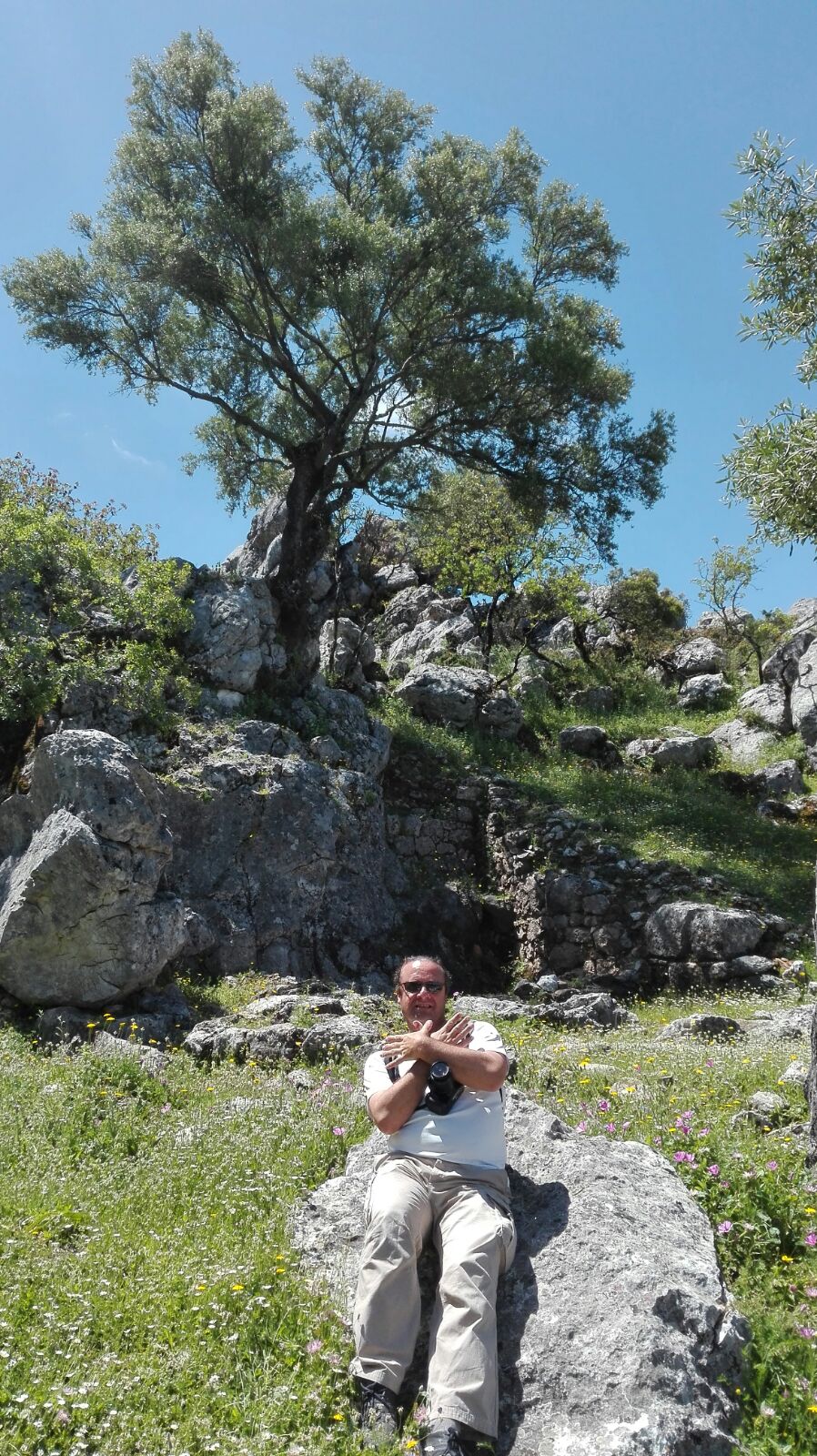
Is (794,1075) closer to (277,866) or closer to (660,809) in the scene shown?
(277,866)

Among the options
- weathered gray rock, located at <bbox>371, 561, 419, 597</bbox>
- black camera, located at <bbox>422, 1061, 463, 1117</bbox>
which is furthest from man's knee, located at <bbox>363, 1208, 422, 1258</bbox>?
weathered gray rock, located at <bbox>371, 561, 419, 597</bbox>

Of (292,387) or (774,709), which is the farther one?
(774,709)

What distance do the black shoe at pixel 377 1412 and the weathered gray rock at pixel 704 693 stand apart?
95.0 ft

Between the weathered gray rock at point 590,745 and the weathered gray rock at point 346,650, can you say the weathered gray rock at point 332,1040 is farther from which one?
the weathered gray rock at point 346,650

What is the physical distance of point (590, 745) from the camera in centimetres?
2569

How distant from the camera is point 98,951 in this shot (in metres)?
10.7

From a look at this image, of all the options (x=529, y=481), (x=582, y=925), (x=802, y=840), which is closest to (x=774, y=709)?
(x=802, y=840)

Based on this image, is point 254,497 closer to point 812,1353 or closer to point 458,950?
point 458,950

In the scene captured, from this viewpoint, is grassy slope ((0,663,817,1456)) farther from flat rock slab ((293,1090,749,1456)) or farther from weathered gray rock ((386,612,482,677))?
weathered gray rock ((386,612,482,677))

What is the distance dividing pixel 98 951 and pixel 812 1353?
831 centimetres

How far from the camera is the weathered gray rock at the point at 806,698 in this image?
26.5 meters

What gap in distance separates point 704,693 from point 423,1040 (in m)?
28.3

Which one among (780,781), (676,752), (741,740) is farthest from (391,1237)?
(741,740)

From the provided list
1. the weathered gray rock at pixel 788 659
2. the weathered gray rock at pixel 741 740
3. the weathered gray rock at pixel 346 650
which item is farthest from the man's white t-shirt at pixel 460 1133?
the weathered gray rock at pixel 788 659
